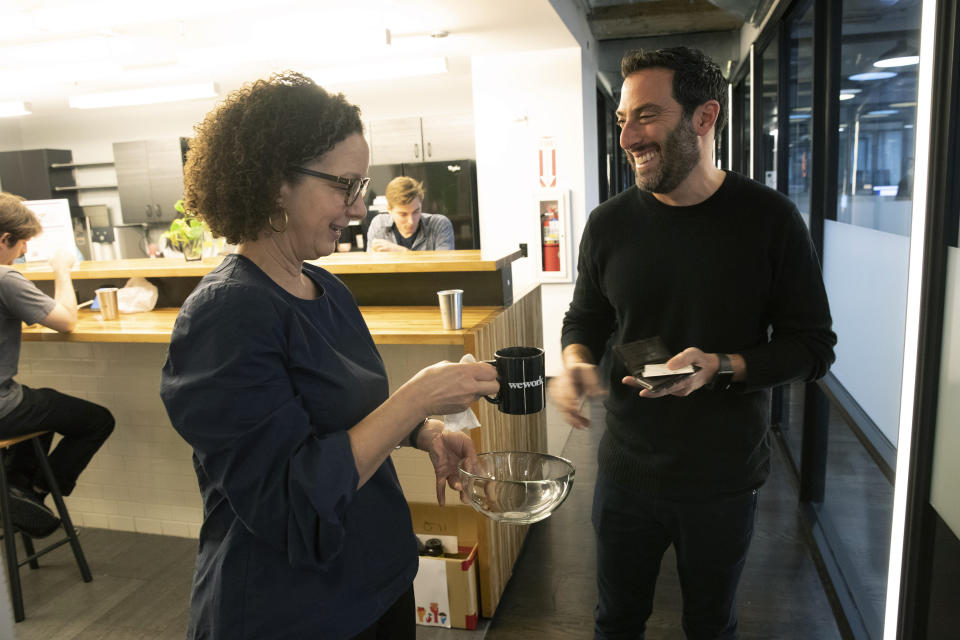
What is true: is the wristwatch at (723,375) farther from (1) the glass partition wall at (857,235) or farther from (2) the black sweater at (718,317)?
(1) the glass partition wall at (857,235)

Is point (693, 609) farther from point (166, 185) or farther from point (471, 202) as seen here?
point (166, 185)

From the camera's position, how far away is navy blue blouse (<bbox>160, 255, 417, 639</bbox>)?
3.27 feet

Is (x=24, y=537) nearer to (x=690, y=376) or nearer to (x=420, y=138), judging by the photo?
(x=690, y=376)

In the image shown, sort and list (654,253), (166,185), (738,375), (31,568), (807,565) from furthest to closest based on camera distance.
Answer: (166,185) < (31,568) < (807,565) < (654,253) < (738,375)

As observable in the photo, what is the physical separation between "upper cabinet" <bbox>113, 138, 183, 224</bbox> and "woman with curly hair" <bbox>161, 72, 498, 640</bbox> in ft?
24.8

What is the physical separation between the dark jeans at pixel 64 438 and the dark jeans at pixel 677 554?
240 cm

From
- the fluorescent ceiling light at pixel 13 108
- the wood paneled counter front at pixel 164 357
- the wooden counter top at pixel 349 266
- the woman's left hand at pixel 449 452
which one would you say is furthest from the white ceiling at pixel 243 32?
the woman's left hand at pixel 449 452

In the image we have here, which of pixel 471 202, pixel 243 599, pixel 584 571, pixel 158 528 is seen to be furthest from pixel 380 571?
pixel 471 202

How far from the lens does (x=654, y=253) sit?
5.35 ft

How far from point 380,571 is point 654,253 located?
93 cm

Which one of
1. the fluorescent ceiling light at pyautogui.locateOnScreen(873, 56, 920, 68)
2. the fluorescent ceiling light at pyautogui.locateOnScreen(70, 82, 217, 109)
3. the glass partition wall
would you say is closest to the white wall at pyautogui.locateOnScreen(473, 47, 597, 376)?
the glass partition wall

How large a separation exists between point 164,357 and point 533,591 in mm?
1955

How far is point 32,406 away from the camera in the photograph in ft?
9.52

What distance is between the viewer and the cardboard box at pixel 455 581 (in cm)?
252
